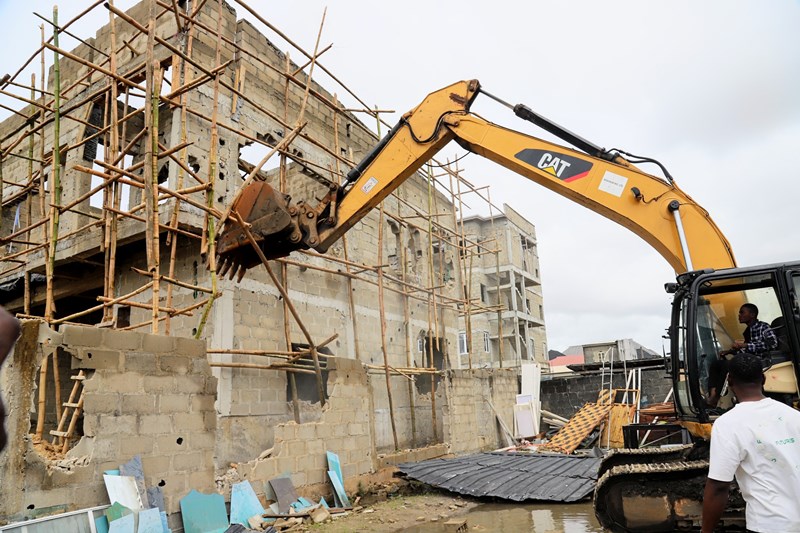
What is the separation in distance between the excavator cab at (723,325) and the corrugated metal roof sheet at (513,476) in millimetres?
4144

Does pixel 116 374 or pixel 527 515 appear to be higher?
pixel 116 374

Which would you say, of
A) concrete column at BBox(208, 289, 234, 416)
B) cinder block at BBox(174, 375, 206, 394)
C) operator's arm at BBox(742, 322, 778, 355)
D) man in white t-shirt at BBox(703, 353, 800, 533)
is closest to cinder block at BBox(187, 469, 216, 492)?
cinder block at BBox(174, 375, 206, 394)

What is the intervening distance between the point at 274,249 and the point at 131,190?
5.28 m

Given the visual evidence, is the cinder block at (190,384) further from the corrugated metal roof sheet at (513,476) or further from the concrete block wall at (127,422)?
the corrugated metal roof sheet at (513,476)

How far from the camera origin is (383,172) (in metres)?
6.82

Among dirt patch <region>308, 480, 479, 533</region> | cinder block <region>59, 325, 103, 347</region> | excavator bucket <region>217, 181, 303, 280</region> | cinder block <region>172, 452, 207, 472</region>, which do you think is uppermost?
excavator bucket <region>217, 181, 303, 280</region>

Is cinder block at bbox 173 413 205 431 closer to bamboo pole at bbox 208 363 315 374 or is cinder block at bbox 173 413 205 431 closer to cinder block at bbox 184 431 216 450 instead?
cinder block at bbox 184 431 216 450

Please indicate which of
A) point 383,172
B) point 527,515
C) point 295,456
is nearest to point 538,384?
point 527,515

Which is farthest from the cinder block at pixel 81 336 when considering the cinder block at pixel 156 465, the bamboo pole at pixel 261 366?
the bamboo pole at pixel 261 366

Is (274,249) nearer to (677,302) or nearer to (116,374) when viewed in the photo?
(116,374)

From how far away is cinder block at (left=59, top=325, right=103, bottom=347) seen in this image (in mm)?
5227

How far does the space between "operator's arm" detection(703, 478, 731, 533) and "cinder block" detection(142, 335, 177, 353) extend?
506 cm

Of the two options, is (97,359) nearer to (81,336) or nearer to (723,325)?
(81,336)

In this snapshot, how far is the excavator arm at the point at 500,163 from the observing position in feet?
17.5
